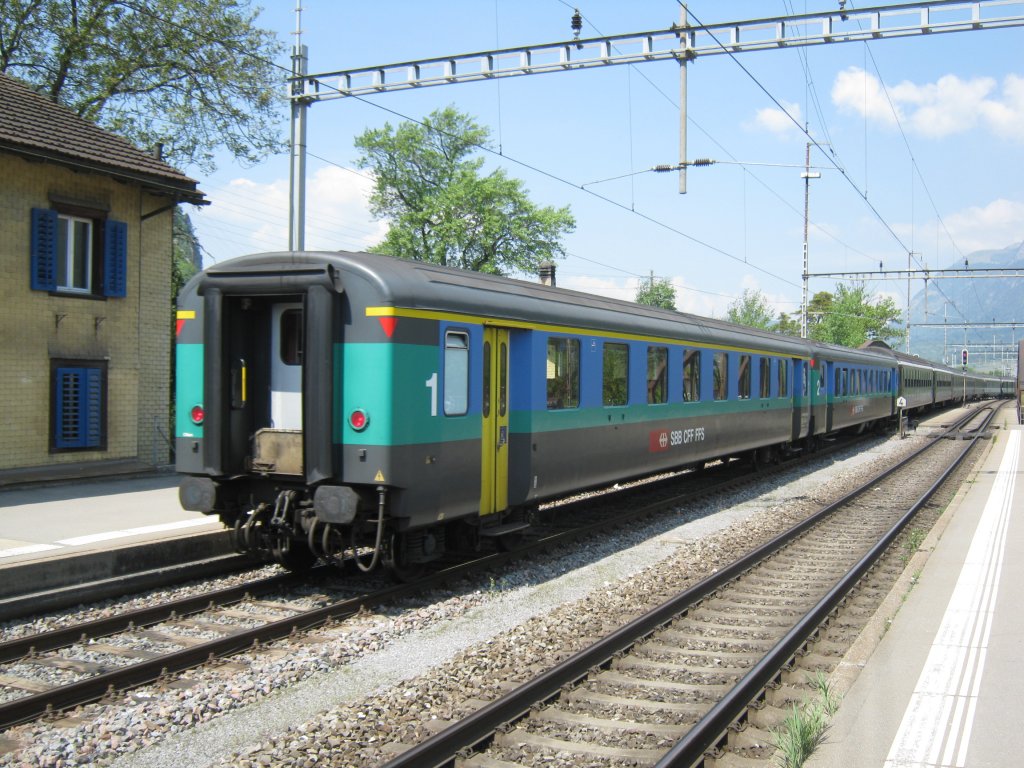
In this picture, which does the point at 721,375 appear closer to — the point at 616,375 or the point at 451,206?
the point at 616,375

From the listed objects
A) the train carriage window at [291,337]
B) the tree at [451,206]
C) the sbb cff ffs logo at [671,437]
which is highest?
the tree at [451,206]

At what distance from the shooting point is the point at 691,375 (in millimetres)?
14555

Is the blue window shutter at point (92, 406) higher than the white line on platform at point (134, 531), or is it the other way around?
the blue window shutter at point (92, 406)

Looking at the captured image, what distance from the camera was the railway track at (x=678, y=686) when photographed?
16.6 feet

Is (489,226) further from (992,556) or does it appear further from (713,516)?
(992,556)

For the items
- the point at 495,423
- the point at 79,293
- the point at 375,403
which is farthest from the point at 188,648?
the point at 79,293

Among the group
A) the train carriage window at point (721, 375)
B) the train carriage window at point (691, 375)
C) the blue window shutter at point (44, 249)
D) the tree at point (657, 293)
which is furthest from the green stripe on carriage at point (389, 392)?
the tree at point (657, 293)

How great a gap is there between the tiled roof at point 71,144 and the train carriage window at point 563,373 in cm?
895

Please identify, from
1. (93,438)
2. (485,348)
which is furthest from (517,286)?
(93,438)

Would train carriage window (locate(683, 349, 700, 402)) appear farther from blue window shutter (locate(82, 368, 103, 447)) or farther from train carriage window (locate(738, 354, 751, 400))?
blue window shutter (locate(82, 368, 103, 447))

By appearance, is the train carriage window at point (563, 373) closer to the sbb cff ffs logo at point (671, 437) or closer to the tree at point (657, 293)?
the sbb cff ffs logo at point (671, 437)

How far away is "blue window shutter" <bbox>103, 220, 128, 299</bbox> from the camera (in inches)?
613

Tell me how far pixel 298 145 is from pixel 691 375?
7.15 meters

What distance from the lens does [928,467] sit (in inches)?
841
